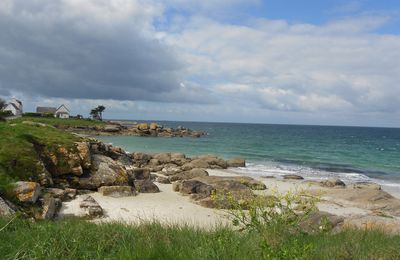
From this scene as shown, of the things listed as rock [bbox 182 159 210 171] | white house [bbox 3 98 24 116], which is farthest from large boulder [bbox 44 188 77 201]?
white house [bbox 3 98 24 116]

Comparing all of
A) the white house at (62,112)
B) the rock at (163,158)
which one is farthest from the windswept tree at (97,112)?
the rock at (163,158)

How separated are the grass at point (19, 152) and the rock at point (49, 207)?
1364 mm

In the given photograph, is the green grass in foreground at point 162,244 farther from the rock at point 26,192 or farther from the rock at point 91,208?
the rock at point 91,208

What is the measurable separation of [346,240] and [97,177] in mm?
14806

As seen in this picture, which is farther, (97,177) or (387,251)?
(97,177)

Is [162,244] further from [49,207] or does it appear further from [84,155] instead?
[84,155]

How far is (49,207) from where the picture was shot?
1387cm

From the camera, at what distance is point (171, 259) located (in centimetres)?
529

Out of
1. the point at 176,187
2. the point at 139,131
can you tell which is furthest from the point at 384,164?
the point at 139,131

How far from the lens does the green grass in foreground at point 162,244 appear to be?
531cm

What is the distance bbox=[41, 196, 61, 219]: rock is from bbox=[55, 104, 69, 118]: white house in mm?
108399

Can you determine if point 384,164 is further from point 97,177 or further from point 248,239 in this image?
point 248,239

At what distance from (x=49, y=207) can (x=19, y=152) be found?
4301 mm

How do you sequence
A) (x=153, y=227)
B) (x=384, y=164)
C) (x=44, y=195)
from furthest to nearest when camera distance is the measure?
(x=384, y=164) → (x=44, y=195) → (x=153, y=227)
